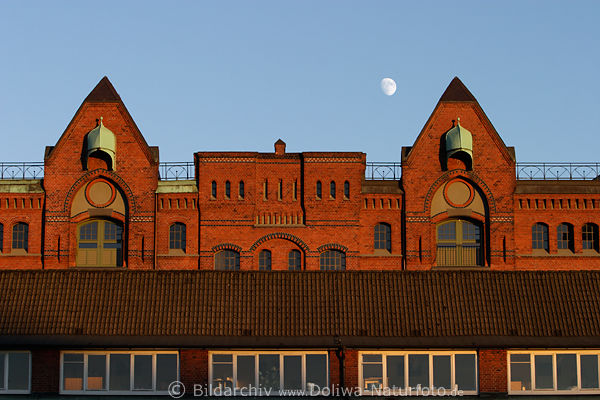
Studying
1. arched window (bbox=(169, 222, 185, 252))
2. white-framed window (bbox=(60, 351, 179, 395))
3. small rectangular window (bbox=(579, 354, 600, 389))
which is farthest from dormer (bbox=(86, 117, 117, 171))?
small rectangular window (bbox=(579, 354, 600, 389))

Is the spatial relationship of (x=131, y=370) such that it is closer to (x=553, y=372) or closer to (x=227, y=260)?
(x=553, y=372)

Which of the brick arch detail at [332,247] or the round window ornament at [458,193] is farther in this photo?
the round window ornament at [458,193]

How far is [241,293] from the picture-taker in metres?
26.8

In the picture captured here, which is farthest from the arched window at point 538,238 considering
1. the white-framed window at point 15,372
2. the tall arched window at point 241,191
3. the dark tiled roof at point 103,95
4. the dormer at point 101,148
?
the white-framed window at point 15,372

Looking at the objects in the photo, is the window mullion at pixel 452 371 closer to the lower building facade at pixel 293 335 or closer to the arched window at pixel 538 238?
the lower building facade at pixel 293 335

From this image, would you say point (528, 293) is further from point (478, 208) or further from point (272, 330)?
point (478, 208)

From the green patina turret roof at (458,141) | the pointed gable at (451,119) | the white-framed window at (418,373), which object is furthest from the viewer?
the pointed gable at (451,119)

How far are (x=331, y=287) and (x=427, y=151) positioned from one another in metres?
17.3

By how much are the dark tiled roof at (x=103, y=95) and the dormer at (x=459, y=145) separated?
16.3 meters

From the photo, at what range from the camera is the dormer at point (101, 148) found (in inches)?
1641

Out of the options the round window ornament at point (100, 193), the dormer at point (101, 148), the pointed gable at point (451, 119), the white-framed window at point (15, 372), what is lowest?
the white-framed window at point (15, 372)

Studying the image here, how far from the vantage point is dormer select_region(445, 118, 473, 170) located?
4162 cm

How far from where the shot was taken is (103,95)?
4309 cm

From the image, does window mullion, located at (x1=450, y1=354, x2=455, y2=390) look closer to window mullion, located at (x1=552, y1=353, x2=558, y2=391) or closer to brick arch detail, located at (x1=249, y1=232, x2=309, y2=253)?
window mullion, located at (x1=552, y1=353, x2=558, y2=391)
